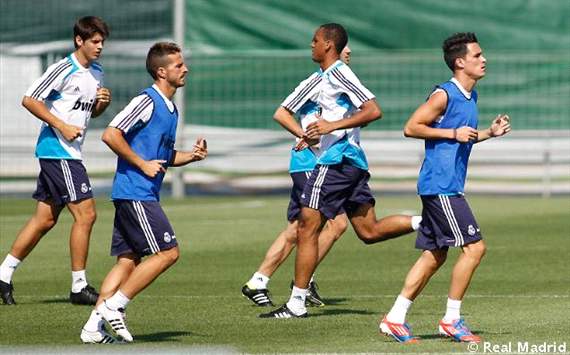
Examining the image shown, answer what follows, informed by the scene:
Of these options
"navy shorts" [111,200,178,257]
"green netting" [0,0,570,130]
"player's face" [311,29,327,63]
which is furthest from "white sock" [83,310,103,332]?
"green netting" [0,0,570,130]

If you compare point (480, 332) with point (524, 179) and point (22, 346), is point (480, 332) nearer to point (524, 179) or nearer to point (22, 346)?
point (22, 346)

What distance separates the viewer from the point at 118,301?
32.0 ft

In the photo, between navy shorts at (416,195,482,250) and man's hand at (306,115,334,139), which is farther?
man's hand at (306,115,334,139)

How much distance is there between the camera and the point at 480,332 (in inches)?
401

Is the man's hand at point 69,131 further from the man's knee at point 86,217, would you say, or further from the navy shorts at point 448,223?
the navy shorts at point 448,223

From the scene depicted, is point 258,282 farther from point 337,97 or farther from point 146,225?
point 146,225

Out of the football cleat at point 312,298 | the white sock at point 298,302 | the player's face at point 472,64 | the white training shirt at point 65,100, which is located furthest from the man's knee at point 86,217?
the player's face at point 472,64

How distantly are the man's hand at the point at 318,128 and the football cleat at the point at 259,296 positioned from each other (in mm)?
1612

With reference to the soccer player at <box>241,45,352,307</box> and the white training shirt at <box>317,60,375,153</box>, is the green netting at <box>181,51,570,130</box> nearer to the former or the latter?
the soccer player at <box>241,45,352,307</box>

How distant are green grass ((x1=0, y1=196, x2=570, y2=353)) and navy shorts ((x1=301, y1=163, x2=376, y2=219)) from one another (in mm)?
809

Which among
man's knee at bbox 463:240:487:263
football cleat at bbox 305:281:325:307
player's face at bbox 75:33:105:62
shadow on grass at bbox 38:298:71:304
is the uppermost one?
player's face at bbox 75:33:105:62

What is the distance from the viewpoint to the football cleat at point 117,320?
9.72m

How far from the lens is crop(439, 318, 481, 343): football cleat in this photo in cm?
960

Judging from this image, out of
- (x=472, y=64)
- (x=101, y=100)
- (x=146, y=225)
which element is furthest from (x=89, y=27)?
(x=472, y=64)
